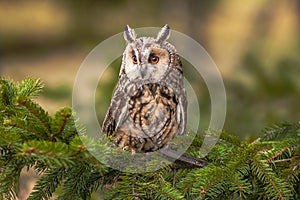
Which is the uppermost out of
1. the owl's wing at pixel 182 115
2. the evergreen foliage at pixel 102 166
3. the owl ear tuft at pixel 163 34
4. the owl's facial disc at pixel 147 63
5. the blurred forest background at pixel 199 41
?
the blurred forest background at pixel 199 41

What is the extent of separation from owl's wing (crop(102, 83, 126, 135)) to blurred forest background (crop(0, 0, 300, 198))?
1.11 meters

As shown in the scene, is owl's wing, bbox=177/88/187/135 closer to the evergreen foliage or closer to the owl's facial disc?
the owl's facial disc

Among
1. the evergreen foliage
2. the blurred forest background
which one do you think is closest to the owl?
the evergreen foliage

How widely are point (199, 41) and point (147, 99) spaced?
7073 millimetres

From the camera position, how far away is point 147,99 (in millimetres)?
2023

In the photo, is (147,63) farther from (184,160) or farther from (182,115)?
(184,160)

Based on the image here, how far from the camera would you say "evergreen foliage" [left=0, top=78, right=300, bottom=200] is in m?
1.29

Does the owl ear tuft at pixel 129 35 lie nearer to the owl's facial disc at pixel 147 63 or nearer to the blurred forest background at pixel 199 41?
the owl's facial disc at pixel 147 63

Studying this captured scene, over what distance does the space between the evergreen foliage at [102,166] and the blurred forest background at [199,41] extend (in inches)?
58.0

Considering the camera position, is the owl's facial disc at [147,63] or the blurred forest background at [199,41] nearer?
the owl's facial disc at [147,63]

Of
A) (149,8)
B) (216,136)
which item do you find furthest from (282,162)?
(149,8)

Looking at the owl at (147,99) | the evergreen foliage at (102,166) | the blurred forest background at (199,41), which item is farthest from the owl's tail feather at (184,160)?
the blurred forest background at (199,41)

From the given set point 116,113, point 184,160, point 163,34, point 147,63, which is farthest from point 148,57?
point 184,160

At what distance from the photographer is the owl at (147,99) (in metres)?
2.00
